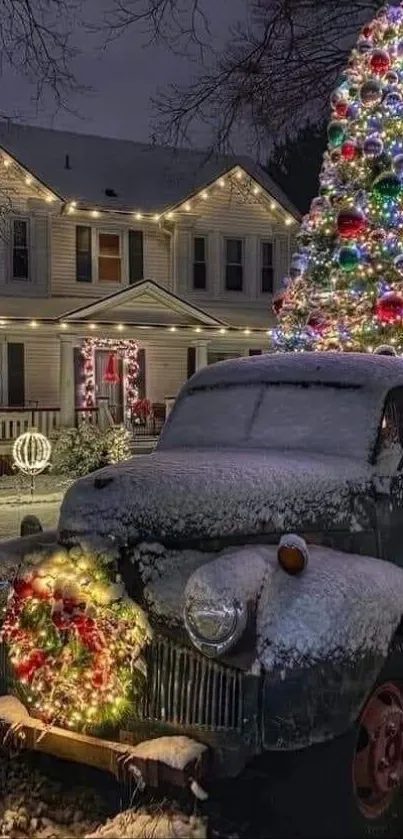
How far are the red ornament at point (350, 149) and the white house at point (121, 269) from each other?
12.8 m

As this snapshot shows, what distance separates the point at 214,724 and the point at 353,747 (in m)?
0.68

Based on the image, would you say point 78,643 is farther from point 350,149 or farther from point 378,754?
point 350,149

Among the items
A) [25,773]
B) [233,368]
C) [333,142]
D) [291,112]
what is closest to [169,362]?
[291,112]

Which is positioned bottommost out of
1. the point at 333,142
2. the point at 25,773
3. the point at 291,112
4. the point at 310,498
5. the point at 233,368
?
the point at 25,773

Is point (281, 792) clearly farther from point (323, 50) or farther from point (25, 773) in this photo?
point (323, 50)

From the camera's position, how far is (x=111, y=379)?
26.1 metres

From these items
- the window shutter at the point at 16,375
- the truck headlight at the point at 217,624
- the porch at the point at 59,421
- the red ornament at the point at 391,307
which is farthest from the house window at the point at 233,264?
Answer: the truck headlight at the point at 217,624

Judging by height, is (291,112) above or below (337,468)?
above

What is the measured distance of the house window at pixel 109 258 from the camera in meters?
26.7

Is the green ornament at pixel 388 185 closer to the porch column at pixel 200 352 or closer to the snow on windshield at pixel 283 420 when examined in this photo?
the snow on windshield at pixel 283 420

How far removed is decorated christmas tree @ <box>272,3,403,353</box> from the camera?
11078 mm

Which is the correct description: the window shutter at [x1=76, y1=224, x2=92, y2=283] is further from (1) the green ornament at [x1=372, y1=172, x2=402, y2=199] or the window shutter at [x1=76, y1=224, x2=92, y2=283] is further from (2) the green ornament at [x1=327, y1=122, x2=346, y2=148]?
(1) the green ornament at [x1=372, y1=172, x2=402, y2=199]

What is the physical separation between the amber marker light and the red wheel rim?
769mm

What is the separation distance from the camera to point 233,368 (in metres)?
6.31
